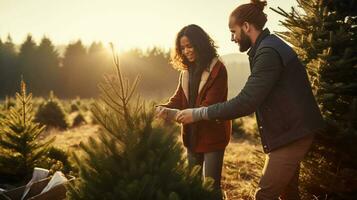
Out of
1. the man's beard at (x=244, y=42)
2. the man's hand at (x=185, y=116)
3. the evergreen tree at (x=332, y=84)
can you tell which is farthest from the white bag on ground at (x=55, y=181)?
the evergreen tree at (x=332, y=84)

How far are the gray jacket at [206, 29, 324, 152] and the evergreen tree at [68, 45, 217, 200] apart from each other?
0.64m

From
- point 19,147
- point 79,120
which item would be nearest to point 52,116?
point 79,120

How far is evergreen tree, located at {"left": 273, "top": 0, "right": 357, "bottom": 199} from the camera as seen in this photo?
173 inches

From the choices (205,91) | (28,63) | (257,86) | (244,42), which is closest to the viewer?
(257,86)

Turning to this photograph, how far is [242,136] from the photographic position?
16516 mm

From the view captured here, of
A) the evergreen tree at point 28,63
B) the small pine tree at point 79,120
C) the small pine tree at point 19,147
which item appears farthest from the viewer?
the evergreen tree at point 28,63

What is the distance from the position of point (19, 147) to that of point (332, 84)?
4764 mm

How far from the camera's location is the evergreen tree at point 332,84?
14.4 feet

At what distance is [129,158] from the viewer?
2502 millimetres

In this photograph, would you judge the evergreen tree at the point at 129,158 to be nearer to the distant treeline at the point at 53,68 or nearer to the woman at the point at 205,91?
the woman at the point at 205,91

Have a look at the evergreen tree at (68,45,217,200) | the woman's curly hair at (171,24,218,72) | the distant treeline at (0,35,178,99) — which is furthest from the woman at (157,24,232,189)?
the distant treeline at (0,35,178,99)

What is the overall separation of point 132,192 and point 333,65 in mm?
3066

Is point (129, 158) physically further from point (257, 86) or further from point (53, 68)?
point (53, 68)

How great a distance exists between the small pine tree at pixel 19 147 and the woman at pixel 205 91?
3146mm
